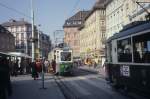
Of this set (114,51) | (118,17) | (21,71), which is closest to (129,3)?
(118,17)

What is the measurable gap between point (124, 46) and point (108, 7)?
64199 millimetres

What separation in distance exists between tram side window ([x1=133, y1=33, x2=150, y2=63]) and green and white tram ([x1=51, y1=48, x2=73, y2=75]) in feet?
80.1

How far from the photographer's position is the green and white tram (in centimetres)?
4056

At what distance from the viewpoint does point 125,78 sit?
17938mm

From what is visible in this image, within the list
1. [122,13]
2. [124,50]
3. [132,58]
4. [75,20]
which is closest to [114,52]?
[124,50]

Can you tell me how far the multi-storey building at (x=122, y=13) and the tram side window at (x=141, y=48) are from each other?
109 feet

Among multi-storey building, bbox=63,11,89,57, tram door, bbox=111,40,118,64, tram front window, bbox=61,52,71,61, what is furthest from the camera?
multi-storey building, bbox=63,11,89,57

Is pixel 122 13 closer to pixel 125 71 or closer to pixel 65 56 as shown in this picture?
pixel 65 56

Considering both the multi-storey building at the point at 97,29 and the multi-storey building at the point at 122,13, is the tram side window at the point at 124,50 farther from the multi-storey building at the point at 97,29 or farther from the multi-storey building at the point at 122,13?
the multi-storey building at the point at 97,29

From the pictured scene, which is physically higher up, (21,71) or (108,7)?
(108,7)

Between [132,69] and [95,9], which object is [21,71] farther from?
[95,9]

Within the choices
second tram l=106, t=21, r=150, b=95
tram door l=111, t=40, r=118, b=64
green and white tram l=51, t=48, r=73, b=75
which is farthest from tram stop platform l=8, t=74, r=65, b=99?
green and white tram l=51, t=48, r=73, b=75

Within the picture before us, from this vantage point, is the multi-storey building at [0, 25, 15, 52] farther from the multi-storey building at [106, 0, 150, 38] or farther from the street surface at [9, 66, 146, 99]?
the street surface at [9, 66, 146, 99]

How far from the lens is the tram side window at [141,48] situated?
14.7 metres
